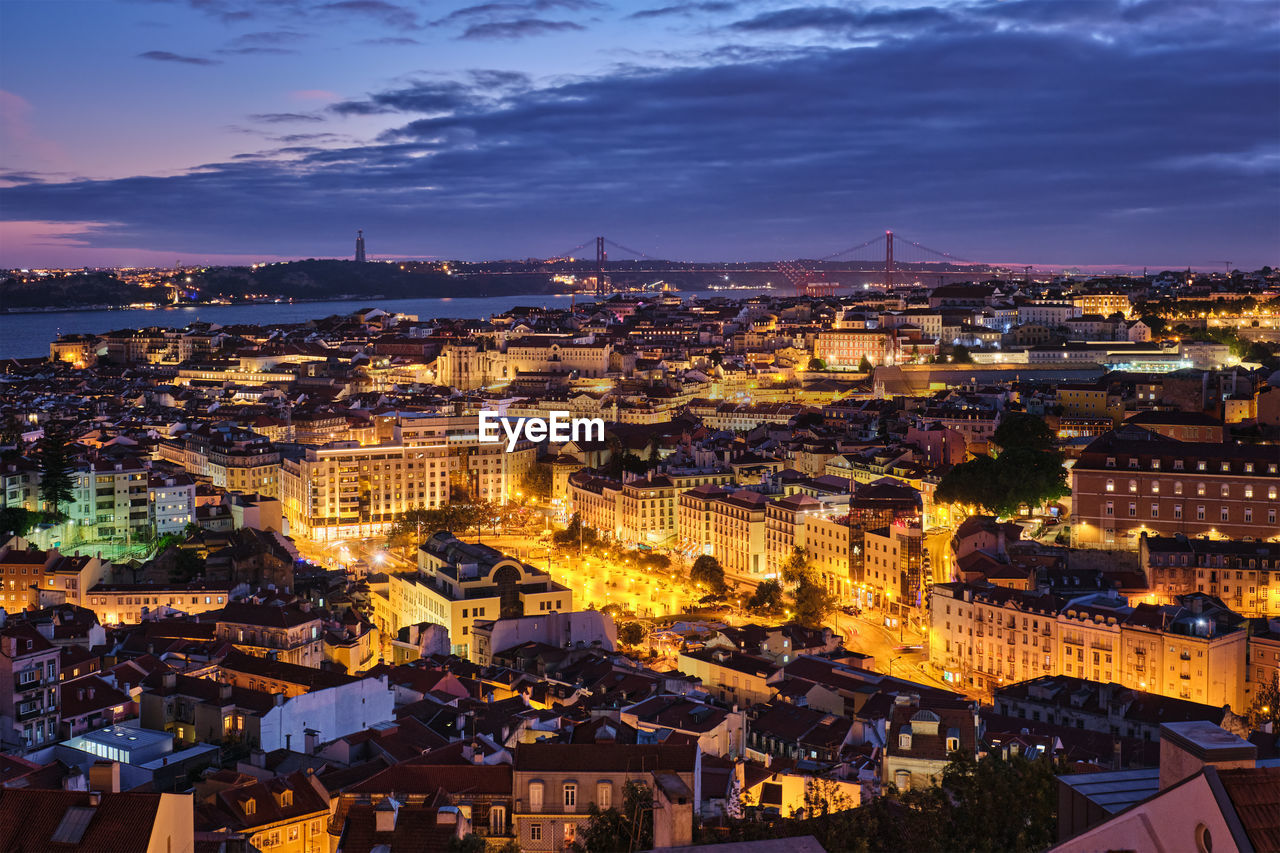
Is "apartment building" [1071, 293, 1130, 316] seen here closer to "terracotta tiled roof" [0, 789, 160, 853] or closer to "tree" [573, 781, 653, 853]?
"tree" [573, 781, 653, 853]

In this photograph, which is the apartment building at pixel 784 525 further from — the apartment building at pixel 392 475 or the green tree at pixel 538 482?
the apartment building at pixel 392 475

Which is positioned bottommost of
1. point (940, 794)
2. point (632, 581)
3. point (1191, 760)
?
point (632, 581)

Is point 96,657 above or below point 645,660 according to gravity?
above

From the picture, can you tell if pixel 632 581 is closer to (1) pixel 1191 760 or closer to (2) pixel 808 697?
(2) pixel 808 697

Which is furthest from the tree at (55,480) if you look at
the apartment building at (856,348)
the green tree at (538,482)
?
the apartment building at (856,348)

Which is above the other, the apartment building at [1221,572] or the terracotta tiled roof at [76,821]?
the terracotta tiled roof at [76,821]

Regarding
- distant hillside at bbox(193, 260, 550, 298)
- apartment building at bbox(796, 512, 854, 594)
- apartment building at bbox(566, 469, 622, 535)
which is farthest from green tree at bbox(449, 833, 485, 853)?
distant hillside at bbox(193, 260, 550, 298)

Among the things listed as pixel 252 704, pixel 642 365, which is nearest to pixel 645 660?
pixel 252 704
